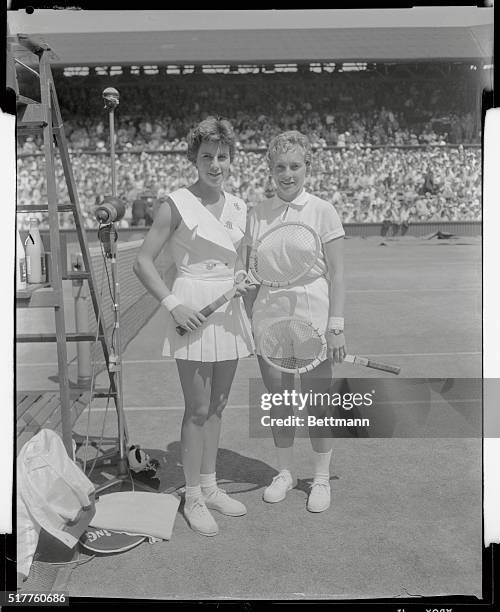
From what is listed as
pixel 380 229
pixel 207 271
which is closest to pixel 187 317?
pixel 207 271

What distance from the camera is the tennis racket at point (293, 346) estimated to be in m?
3.07

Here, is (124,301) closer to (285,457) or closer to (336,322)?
(285,457)

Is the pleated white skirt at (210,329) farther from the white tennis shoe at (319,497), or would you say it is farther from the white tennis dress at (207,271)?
the white tennis shoe at (319,497)

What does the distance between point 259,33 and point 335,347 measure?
4.36ft

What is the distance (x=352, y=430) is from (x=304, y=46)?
1.63 meters

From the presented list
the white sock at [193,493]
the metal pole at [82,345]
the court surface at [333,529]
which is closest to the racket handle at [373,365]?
the court surface at [333,529]

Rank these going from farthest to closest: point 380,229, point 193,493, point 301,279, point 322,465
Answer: point 380,229
point 322,465
point 193,493
point 301,279

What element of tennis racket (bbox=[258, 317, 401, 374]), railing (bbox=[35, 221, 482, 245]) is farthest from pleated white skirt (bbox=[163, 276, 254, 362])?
railing (bbox=[35, 221, 482, 245])

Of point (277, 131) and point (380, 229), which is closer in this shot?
point (277, 131)

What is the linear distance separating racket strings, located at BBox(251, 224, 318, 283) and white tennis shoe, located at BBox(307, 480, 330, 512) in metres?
0.99

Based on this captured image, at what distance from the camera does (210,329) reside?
3018 millimetres

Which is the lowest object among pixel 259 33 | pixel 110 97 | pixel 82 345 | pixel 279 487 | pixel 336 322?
pixel 279 487

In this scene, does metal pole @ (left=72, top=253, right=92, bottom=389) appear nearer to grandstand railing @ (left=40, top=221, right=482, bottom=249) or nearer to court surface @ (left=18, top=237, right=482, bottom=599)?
grandstand railing @ (left=40, top=221, right=482, bottom=249)

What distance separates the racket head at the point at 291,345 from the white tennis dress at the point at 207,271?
123 millimetres
